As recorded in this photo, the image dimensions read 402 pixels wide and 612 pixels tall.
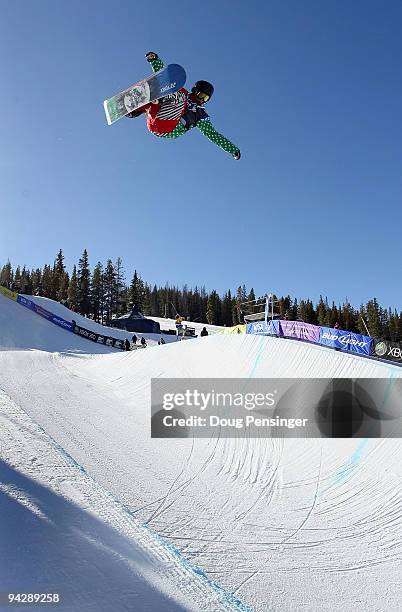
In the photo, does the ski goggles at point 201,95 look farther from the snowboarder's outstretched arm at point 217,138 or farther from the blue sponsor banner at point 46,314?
the blue sponsor banner at point 46,314

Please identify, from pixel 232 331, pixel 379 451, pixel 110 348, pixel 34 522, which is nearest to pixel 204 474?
pixel 379 451

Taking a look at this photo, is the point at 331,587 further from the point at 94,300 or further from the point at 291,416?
the point at 94,300

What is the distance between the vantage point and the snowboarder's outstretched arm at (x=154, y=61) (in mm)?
8898

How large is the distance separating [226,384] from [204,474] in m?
5.40

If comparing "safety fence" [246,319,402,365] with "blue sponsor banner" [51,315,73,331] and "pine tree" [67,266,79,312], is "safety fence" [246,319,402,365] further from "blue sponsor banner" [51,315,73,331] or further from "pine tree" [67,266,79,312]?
"pine tree" [67,266,79,312]

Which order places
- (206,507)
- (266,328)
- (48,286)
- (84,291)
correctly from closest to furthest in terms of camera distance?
(206,507), (266,328), (84,291), (48,286)

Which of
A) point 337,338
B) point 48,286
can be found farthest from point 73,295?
point 337,338

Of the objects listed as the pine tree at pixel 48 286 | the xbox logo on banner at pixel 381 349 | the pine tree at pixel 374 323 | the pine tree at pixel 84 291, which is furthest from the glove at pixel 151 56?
the pine tree at pixel 374 323

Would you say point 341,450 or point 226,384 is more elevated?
point 226,384

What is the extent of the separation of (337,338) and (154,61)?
10.8 metres

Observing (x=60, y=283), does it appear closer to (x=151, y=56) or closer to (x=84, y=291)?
(x=84, y=291)

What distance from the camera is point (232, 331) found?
66.8 ft

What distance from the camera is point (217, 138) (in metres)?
9.27

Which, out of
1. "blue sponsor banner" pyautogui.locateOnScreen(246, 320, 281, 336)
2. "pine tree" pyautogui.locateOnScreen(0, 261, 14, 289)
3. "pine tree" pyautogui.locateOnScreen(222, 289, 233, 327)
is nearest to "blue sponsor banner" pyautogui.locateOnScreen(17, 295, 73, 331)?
"blue sponsor banner" pyautogui.locateOnScreen(246, 320, 281, 336)
